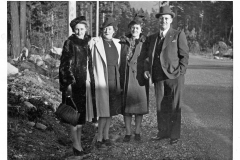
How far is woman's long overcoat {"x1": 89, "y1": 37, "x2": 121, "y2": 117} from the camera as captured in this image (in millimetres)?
5480

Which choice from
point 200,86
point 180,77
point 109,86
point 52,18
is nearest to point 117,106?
point 109,86

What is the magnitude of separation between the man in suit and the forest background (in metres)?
0.24

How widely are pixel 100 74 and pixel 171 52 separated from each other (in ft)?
4.11

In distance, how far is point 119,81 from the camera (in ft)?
18.4

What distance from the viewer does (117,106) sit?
225 inches

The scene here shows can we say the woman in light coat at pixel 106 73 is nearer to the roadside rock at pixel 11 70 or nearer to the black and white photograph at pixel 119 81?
the black and white photograph at pixel 119 81

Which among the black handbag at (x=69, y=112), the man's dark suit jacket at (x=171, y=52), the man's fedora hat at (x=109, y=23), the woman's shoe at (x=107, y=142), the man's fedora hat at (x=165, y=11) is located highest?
the man's fedora hat at (x=165, y=11)

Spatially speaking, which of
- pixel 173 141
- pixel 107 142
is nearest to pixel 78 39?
pixel 107 142

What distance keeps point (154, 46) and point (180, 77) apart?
71 cm

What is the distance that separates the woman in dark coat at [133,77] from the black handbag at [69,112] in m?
0.86

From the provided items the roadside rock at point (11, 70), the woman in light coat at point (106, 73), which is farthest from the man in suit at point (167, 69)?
the roadside rock at point (11, 70)

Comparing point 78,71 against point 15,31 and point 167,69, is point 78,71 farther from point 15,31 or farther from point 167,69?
point 15,31

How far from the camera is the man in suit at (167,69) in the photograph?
551 centimetres

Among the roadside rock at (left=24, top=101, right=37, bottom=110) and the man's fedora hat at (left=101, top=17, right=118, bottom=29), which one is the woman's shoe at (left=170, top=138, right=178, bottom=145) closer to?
the man's fedora hat at (left=101, top=17, right=118, bottom=29)
